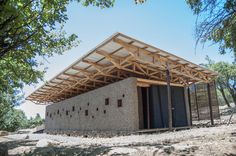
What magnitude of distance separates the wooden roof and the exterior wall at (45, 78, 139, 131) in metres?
1.03

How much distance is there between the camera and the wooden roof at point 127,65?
30.7 ft

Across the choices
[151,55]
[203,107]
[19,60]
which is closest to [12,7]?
[19,60]

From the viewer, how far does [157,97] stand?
43.7 feet

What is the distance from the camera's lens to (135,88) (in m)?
11.8

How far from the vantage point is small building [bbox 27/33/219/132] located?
10.3 meters

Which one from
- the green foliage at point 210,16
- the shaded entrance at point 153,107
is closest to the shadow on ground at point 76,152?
the green foliage at point 210,16

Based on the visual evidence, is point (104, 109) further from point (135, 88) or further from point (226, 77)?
point (226, 77)

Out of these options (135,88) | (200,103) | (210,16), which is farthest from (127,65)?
(200,103)

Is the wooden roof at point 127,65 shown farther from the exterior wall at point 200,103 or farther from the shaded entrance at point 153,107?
the exterior wall at point 200,103

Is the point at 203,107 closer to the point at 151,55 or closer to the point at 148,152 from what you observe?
the point at 151,55

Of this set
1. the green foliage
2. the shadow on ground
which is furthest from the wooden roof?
the shadow on ground

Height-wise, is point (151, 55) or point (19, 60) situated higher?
point (151, 55)

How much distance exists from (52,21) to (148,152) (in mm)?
4333

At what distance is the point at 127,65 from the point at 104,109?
4.29 metres
